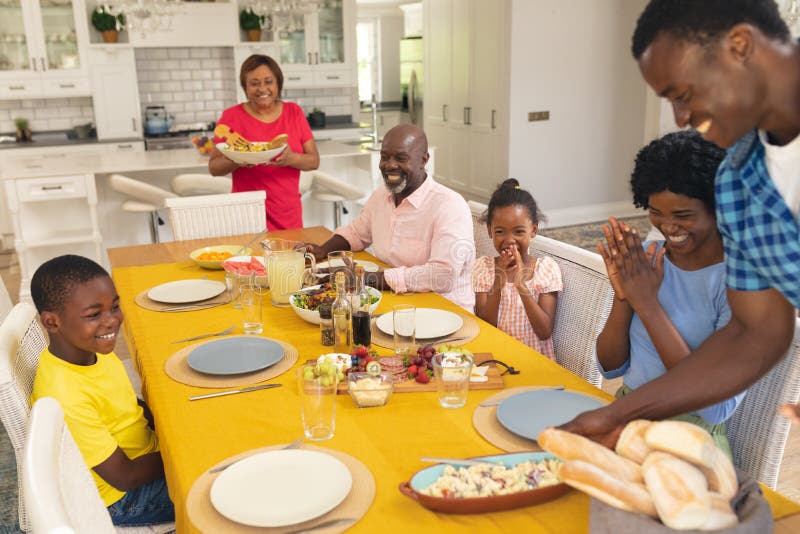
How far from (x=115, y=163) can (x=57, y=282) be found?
10.2 feet

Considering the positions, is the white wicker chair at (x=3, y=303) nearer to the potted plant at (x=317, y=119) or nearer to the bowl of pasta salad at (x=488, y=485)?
the bowl of pasta salad at (x=488, y=485)

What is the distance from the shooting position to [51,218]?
451cm

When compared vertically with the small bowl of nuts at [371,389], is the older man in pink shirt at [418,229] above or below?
above

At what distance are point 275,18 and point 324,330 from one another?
15.0ft

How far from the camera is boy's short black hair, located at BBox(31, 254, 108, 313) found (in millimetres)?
1603

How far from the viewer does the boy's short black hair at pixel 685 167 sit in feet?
4.83

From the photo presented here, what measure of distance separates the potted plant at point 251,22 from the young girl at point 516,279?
16.3ft

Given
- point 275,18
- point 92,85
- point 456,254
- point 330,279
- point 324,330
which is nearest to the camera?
point 324,330

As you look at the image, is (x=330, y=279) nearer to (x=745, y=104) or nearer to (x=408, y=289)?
Answer: (x=408, y=289)

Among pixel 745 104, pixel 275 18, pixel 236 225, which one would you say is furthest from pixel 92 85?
pixel 745 104

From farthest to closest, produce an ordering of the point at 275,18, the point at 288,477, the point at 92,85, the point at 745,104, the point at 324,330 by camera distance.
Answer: the point at 92,85 → the point at 275,18 → the point at 324,330 → the point at 288,477 → the point at 745,104

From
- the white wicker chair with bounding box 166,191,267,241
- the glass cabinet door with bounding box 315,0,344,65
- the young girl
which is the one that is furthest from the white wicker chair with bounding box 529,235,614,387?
the glass cabinet door with bounding box 315,0,344,65

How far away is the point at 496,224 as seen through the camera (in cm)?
221

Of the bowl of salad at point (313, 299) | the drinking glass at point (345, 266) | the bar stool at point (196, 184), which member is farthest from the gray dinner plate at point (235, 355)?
the bar stool at point (196, 184)
